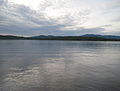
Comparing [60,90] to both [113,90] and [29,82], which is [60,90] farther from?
[113,90]

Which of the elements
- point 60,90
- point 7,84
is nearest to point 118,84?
point 60,90

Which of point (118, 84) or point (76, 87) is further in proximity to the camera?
point (118, 84)

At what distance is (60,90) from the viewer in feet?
28.0

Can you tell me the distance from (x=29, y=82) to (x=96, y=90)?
5.09 meters

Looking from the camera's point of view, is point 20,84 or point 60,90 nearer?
point 60,90

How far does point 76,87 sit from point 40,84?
272cm

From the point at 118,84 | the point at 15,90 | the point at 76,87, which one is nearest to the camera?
the point at 15,90

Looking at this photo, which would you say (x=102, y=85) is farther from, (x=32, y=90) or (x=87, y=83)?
(x=32, y=90)

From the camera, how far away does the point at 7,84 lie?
373 inches

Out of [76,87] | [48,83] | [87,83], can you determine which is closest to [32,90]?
[48,83]

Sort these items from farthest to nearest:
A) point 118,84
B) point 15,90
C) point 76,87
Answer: point 118,84 < point 76,87 < point 15,90

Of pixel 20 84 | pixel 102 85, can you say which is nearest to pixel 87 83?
pixel 102 85

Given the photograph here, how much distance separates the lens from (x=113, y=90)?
862 cm

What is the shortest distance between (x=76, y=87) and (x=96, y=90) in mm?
1398
